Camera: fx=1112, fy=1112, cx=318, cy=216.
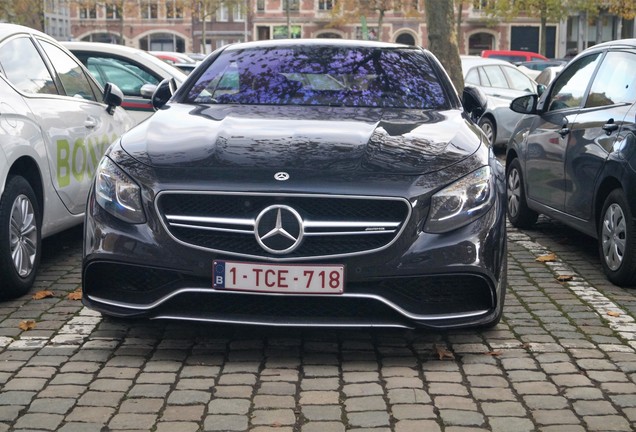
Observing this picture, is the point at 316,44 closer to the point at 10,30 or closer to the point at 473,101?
the point at 473,101

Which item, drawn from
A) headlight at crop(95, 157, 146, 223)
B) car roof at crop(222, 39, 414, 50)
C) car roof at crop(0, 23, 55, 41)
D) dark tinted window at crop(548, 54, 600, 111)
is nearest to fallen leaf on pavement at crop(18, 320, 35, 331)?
headlight at crop(95, 157, 146, 223)

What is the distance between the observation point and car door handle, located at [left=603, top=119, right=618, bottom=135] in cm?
696

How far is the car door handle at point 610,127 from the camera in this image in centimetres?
696

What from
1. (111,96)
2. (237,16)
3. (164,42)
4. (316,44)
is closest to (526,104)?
(316,44)

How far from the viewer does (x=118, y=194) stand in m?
5.05

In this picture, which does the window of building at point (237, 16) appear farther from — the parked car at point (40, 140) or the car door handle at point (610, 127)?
the car door handle at point (610, 127)

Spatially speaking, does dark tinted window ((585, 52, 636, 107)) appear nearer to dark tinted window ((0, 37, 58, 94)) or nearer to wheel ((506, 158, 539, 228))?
wheel ((506, 158, 539, 228))

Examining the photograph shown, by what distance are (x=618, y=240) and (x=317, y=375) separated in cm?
285

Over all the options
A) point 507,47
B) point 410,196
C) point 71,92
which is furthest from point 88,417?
point 507,47

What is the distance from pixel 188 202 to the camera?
490 cm

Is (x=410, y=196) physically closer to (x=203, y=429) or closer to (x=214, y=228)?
(x=214, y=228)

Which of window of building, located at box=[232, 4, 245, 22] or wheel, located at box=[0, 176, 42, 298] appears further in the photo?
window of building, located at box=[232, 4, 245, 22]

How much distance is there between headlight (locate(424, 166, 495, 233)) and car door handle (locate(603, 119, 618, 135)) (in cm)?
215

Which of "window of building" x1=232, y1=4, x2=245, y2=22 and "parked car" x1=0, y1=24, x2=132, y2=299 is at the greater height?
"parked car" x1=0, y1=24, x2=132, y2=299
